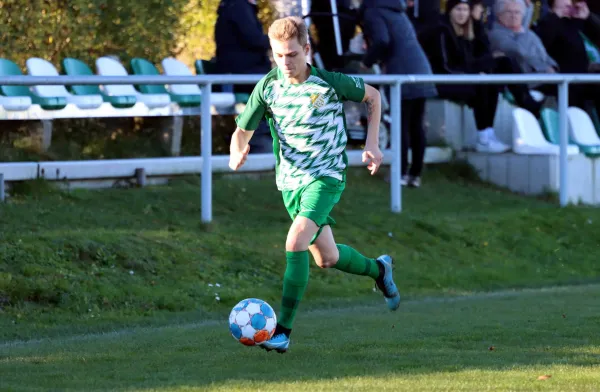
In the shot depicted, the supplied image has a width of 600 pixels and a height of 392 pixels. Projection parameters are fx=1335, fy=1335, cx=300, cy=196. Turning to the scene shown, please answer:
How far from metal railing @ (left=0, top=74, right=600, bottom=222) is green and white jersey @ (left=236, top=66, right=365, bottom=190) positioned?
3.75 meters

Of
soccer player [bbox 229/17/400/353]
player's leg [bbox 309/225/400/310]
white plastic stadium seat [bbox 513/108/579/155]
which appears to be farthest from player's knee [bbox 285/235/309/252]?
white plastic stadium seat [bbox 513/108/579/155]

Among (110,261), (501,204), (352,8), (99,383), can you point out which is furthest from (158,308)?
(352,8)

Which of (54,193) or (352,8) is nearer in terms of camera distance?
(54,193)

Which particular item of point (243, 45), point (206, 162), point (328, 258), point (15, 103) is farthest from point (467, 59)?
point (328, 258)

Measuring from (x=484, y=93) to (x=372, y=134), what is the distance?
9.90m

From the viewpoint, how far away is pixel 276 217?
13008 millimetres

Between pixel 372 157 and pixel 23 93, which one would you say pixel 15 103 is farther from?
pixel 372 157

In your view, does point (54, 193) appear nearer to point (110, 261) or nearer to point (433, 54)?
point (110, 261)

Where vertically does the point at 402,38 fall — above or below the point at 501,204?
above

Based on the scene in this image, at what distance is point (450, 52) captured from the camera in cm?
1681

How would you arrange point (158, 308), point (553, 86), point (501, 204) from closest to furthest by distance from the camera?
1. point (158, 308)
2. point (501, 204)
3. point (553, 86)

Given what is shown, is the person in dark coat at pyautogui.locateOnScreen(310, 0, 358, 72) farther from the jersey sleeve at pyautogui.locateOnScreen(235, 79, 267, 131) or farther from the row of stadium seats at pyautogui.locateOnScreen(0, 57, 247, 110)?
the jersey sleeve at pyautogui.locateOnScreen(235, 79, 267, 131)

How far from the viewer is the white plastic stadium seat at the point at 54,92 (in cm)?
1303

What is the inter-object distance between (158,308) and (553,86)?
952cm
